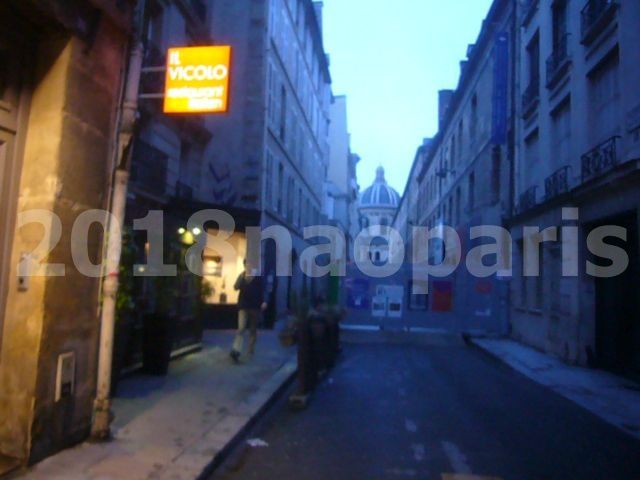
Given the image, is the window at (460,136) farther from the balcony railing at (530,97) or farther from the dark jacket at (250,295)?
the dark jacket at (250,295)

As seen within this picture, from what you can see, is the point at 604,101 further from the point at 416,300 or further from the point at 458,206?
the point at 458,206

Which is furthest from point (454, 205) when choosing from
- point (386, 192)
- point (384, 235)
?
point (386, 192)

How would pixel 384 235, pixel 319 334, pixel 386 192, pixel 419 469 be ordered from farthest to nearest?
pixel 386 192 < pixel 384 235 < pixel 319 334 < pixel 419 469

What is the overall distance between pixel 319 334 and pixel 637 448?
437 cm

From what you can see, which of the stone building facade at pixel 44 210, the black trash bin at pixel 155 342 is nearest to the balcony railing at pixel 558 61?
the black trash bin at pixel 155 342

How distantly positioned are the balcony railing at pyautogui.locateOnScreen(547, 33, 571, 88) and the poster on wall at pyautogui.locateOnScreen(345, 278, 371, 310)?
767 cm

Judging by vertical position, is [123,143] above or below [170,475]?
above

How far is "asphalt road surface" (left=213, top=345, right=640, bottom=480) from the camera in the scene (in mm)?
4945

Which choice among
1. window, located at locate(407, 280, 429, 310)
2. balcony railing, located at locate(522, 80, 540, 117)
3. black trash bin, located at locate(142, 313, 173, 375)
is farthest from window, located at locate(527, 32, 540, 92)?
black trash bin, located at locate(142, 313, 173, 375)

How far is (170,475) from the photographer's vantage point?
4.34 meters

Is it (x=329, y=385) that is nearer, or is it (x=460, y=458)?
(x=460, y=458)

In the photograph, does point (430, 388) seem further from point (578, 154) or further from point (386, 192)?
point (386, 192)

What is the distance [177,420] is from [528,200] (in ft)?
40.1

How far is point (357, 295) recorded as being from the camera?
1769 cm
